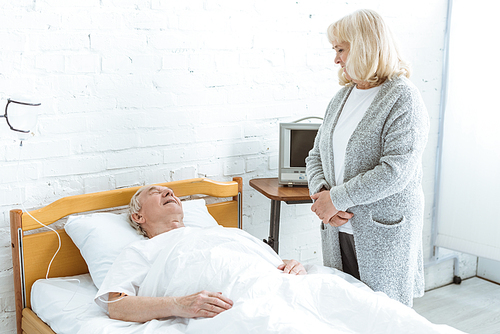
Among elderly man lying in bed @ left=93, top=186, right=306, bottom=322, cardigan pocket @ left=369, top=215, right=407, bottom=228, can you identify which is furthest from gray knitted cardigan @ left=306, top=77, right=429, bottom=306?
elderly man lying in bed @ left=93, top=186, right=306, bottom=322

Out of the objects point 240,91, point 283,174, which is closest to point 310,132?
point 283,174

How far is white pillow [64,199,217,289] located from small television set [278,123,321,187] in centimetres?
72

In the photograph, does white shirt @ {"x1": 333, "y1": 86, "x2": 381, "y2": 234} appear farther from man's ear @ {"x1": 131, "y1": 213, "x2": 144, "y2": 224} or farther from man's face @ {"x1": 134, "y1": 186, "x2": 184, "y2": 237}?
man's ear @ {"x1": 131, "y1": 213, "x2": 144, "y2": 224}

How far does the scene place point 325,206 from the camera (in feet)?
5.40

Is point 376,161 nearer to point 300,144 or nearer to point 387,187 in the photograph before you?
point 387,187

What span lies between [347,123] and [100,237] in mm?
965

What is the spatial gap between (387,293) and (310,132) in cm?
83

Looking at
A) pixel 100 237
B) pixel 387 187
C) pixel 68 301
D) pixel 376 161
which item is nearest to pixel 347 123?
pixel 376 161

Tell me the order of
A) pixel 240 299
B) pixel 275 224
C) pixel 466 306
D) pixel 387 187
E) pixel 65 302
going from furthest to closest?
pixel 466 306 < pixel 275 224 < pixel 65 302 < pixel 387 187 < pixel 240 299

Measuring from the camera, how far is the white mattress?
1551 mm

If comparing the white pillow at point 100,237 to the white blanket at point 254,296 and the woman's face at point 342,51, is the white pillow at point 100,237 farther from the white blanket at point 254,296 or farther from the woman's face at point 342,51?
the woman's face at point 342,51

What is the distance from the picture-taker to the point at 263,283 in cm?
145

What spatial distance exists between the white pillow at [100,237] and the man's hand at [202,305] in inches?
16.5

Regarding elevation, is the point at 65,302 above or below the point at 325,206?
below
